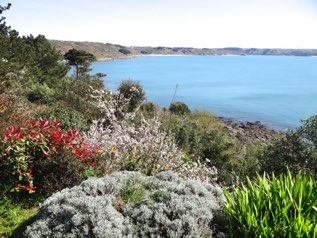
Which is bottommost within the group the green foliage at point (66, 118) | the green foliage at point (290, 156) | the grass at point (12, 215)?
the green foliage at point (290, 156)

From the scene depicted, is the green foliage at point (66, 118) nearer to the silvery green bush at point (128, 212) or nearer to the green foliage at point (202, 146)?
the green foliage at point (202, 146)

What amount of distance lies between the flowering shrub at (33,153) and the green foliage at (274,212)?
3.36 m

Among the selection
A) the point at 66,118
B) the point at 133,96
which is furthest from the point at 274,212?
the point at 133,96

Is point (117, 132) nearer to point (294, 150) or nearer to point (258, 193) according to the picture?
point (258, 193)

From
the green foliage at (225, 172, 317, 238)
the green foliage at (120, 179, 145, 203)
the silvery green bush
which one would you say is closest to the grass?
the silvery green bush

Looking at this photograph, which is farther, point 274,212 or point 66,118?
point 66,118

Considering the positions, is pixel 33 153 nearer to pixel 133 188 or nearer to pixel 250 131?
pixel 133 188

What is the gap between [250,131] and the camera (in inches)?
1544

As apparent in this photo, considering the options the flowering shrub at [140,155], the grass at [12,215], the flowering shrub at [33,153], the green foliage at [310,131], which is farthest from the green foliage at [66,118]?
the green foliage at [310,131]

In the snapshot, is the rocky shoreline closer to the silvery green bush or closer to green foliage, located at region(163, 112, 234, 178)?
green foliage, located at region(163, 112, 234, 178)

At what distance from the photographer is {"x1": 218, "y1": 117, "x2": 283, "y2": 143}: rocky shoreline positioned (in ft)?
116

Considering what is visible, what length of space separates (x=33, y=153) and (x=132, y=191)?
8.74 ft

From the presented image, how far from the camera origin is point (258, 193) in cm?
431

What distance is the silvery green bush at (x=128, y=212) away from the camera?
160 inches
